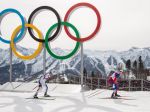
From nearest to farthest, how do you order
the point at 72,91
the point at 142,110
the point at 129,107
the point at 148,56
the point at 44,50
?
the point at 142,110 → the point at 129,107 → the point at 72,91 → the point at 44,50 → the point at 148,56

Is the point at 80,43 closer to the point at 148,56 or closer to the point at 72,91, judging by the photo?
the point at 72,91

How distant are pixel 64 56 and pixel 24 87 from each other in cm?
376

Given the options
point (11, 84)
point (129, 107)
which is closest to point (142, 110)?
point (129, 107)

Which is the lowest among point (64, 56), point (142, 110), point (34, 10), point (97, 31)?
point (142, 110)

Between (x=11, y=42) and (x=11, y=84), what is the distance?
9.85 feet

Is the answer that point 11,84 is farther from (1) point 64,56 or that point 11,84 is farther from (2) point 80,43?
(2) point 80,43

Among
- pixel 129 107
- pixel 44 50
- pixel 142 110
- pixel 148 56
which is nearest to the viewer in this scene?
pixel 142 110

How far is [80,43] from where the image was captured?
70.7 ft

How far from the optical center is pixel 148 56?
179m

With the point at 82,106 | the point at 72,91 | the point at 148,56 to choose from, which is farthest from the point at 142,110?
the point at 148,56

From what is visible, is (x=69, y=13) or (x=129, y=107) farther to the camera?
(x=69, y=13)

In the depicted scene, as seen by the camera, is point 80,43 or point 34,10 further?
point 34,10

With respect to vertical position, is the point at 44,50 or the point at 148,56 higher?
the point at 148,56

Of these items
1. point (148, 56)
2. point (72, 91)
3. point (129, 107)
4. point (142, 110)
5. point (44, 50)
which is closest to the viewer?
point (142, 110)
